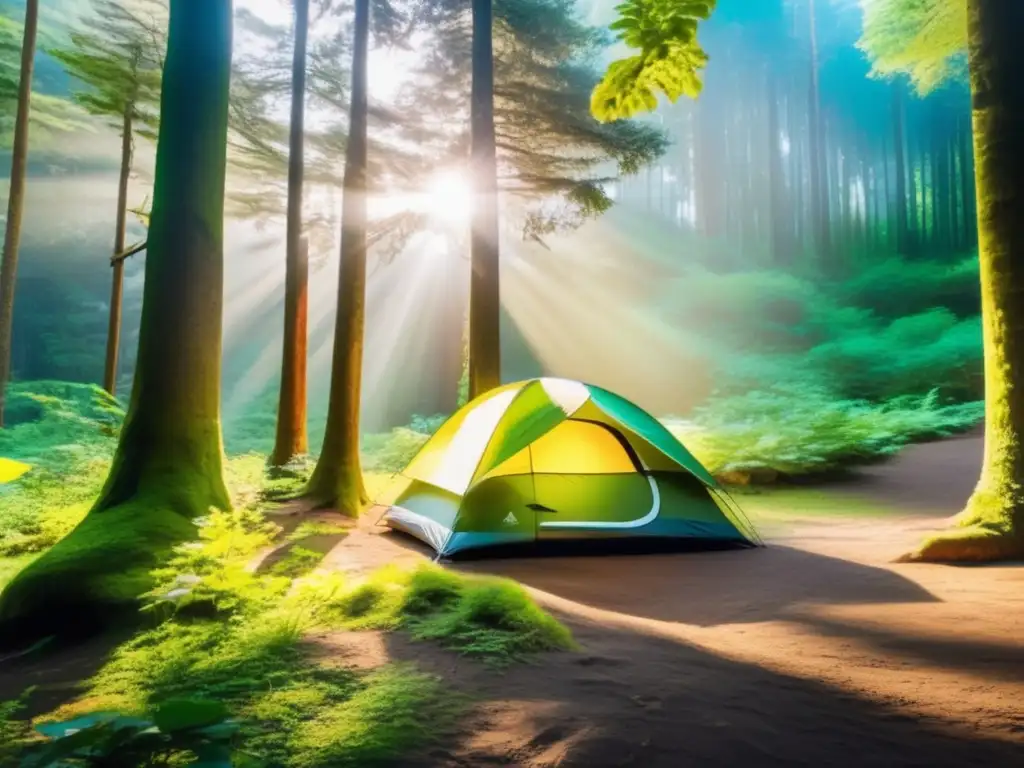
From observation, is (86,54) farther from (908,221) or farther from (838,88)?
(838,88)

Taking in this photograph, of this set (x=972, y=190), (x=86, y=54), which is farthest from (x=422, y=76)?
(x=972, y=190)

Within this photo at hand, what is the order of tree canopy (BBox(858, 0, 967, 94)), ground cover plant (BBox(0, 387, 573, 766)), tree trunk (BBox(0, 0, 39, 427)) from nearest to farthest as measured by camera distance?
1. ground cover plant (BBox(0, 387, 573, 766))
2. tree canopy (BBox(858, 0, 967, 94))
3. tree trunk (BBox(0, 0, 39, 427))

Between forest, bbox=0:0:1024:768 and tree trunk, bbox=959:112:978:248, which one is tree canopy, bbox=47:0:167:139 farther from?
tree trunk, bbox=959:112:978:248

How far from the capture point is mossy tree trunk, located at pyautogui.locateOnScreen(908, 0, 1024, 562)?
215 inches

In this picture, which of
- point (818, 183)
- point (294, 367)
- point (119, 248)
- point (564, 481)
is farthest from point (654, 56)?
point (818, 183)

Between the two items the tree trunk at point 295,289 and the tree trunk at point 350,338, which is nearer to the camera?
the tree trunk at point 350,338

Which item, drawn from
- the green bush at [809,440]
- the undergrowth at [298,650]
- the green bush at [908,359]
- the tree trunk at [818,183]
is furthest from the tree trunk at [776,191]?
the undergrowth at [298,650]

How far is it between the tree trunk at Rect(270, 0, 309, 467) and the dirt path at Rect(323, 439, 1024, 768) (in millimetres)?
5433

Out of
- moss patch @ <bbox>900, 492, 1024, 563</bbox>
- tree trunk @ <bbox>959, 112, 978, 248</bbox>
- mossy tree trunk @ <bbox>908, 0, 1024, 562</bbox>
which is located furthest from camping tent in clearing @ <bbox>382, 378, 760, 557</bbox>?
tree trunk @ <bbox>959, 112, 978, 248</bbox>

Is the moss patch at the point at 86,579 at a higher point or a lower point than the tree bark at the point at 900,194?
lower

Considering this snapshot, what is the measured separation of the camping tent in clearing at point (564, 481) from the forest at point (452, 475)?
0.21ft

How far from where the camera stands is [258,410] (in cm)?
3800

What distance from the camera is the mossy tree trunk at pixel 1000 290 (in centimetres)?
547

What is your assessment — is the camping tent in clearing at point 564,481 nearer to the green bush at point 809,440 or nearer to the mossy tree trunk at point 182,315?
the mossy tree trunk at point 182,315
